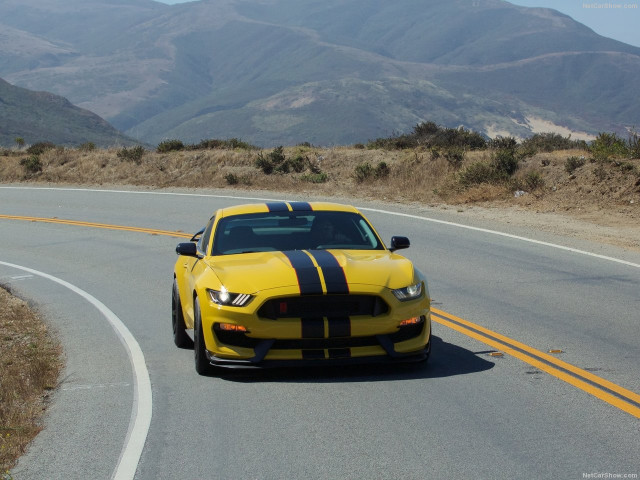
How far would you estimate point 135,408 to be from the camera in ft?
23.0

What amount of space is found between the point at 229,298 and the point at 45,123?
128 m

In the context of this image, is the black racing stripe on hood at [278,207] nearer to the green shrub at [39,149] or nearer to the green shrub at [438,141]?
the green shrub at [438,141]

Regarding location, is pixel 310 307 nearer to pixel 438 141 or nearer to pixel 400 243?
pixel 400 243

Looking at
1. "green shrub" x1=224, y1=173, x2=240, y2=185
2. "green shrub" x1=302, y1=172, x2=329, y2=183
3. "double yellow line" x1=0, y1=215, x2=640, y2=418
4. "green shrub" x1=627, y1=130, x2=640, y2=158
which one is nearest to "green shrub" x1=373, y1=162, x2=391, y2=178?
"green shrub" x1=302, y1=172, x2=329, y2=183

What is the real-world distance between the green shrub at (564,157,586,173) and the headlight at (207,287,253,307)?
52.5ft

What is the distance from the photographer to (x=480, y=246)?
52.2 feet

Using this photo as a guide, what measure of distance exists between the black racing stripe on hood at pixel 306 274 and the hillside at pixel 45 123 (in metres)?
102

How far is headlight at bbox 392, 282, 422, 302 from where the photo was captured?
7.41 m

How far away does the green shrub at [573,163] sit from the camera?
2175 cm

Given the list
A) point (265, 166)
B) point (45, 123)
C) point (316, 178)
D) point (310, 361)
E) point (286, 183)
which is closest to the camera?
point (310, 361)

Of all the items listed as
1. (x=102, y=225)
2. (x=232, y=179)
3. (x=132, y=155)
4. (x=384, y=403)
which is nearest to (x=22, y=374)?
(x=384, y=403)

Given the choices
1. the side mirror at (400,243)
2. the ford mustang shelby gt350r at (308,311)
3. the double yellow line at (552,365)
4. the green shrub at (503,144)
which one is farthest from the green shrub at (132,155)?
the ford mustang shelby gt350r at (308,311)

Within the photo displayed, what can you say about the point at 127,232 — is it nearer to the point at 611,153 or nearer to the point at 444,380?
the point at 611,153

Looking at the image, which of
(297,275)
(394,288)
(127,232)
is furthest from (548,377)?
(127,232)
